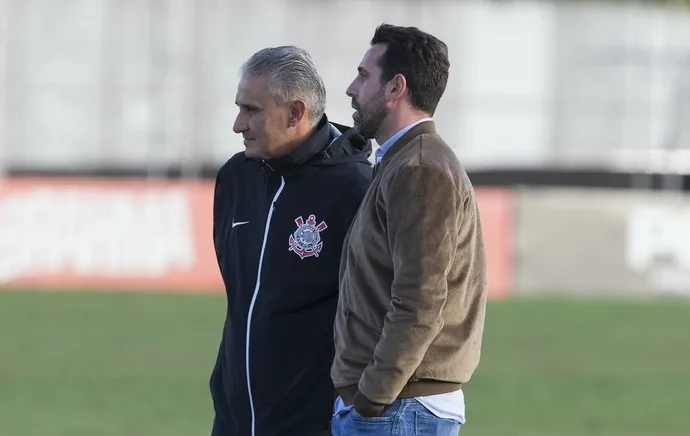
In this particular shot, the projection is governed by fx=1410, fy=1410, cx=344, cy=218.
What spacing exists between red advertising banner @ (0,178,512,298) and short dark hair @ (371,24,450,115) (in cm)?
1420

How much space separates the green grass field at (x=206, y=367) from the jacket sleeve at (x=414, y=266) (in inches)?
232

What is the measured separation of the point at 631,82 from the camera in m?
26.6

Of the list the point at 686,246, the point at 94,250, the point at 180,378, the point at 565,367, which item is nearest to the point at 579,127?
the point at 686,246

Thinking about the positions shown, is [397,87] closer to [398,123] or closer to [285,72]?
[398,123]

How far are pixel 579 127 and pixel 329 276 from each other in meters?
22.4

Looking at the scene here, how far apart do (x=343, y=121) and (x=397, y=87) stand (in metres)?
20.3

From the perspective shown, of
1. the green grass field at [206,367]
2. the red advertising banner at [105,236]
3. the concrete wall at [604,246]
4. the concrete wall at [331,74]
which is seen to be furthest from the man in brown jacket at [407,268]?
the concrete wall at [331,74]

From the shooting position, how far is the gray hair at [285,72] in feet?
14.9

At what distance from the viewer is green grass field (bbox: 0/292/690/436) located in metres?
10.2

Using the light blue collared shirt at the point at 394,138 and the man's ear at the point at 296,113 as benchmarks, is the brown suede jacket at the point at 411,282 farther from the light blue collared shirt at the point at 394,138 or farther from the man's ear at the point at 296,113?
the man's ear at the point at 296,113

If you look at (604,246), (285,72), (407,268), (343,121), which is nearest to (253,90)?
(285,72)

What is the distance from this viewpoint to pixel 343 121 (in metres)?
24.2

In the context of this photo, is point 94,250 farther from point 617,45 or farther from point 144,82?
point 617,45

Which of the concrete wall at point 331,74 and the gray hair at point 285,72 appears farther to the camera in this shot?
the concrete wall at point 331,74
